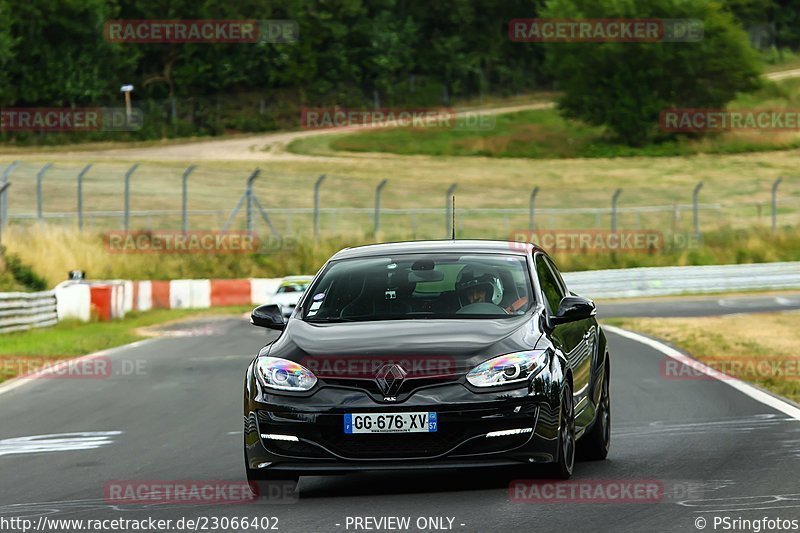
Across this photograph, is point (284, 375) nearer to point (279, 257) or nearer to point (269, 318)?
point (269, 318)

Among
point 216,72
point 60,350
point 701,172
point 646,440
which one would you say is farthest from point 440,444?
point 216,72

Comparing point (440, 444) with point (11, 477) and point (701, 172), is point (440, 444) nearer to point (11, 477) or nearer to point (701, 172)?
point (11, 477)

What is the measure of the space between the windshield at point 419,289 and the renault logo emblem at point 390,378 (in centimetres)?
87

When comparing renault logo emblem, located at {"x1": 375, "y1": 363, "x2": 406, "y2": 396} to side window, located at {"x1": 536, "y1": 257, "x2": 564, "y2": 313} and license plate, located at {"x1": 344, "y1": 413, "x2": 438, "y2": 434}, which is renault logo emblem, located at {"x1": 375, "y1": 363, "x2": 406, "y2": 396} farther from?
side window, located at {"x1": 536, "y1": 257, "x2": 564, "y2": 313}

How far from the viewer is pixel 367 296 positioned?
9430mm

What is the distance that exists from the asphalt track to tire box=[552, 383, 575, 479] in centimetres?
16

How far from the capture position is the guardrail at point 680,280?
124ft

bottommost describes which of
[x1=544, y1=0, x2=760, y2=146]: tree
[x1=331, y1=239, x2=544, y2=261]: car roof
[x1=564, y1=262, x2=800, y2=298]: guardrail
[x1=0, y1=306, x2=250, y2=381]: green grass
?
[x1=564, y1=262, x2=800, y2=298]: guardrail

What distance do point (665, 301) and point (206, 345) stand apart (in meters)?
14.5

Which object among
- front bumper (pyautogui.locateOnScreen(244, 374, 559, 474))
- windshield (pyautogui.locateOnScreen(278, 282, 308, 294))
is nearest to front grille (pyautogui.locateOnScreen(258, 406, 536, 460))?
front bumper (pyautogui.locateOnScreen(244, 374, 559, 474))

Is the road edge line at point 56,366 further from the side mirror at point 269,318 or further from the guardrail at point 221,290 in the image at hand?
the side mirror at point 269,318

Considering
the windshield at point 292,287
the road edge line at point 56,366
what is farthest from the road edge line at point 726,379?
the road edge line at point 56,366

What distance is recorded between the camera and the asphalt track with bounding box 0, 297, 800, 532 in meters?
7.94

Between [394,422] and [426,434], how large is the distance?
185 millimetres
